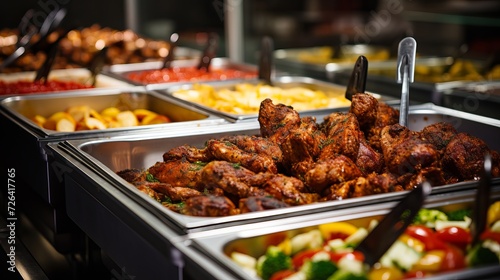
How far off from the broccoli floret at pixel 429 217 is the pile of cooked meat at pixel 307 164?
137mm

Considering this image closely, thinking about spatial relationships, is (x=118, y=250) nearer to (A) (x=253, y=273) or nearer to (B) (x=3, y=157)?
(A) (x=253, y=273)

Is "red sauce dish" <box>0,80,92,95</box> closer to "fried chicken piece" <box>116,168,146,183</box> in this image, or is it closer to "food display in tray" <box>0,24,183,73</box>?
"food display in tray" <box>0,24,183,73</box>

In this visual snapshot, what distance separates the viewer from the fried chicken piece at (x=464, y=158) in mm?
2152

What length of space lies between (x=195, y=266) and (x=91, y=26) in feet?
17.4

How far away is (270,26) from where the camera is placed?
222 inches

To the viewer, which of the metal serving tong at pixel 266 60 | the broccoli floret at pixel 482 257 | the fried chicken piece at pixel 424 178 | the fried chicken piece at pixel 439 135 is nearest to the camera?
the broccoli floret at pixel 482 257

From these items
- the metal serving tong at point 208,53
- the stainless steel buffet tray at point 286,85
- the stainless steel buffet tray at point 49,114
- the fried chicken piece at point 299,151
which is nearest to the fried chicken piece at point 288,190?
the fried chicken piece at point 299,151

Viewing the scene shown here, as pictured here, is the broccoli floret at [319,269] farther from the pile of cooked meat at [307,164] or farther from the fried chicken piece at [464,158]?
the fried chicken piece at [464,158]

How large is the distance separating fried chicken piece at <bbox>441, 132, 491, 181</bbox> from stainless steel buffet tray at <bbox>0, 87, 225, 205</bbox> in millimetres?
1117

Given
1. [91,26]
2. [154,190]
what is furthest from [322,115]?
[91,26]

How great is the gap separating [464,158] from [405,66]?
0.60m

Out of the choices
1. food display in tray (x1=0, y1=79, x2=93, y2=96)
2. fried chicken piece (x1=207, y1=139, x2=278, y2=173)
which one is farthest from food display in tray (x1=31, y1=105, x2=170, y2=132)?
fried chicken piece (x1=207, y1=139, x2=278, y2=173)

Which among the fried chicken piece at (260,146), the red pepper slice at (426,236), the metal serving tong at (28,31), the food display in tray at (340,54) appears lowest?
the red pepper slice at (426,236)

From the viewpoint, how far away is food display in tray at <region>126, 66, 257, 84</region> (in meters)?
4.23
